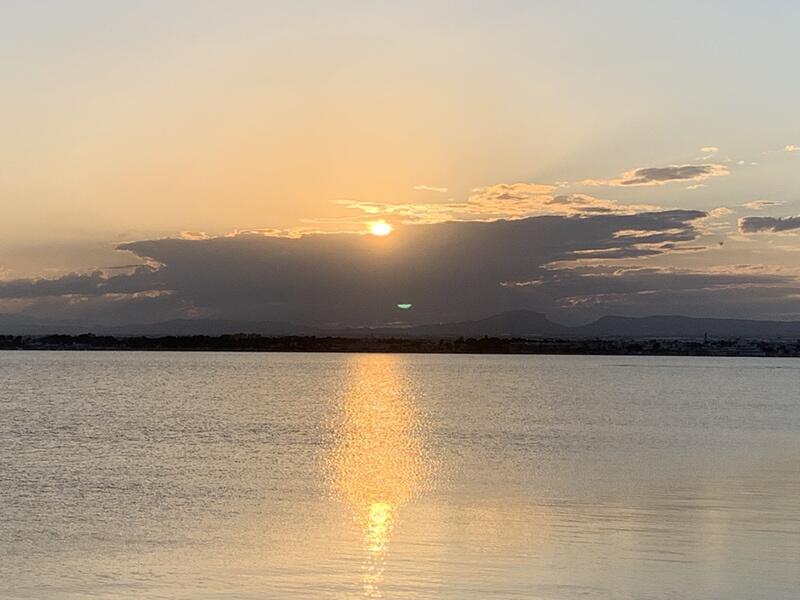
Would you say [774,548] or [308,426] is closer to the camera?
[774,548]

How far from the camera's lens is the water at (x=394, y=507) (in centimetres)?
1376

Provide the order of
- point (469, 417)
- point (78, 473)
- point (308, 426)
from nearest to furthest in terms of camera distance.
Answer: point (78, 473) → point (308, 426) → point (469, 417)

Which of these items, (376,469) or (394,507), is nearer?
(394,507)

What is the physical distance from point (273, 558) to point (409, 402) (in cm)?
4656

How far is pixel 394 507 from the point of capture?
20.4 m

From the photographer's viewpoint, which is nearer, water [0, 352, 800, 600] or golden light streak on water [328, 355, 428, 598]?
water [0, 352, 800, 600]

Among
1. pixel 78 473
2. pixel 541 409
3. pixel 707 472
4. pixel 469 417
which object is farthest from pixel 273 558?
pixel 541 409

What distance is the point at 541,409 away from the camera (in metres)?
55.0

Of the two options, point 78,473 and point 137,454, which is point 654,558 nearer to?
point 78,473

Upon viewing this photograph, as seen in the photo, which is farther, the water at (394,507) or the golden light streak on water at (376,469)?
the golden light streak on water at (376,469)

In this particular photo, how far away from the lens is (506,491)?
75.0ft

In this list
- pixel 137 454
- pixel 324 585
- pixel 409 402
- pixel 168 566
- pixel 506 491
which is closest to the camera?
pixel 324 585

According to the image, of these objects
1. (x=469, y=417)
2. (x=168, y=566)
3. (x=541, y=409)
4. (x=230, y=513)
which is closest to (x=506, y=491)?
(x=230, y=513)

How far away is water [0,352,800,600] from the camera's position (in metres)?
13.8
